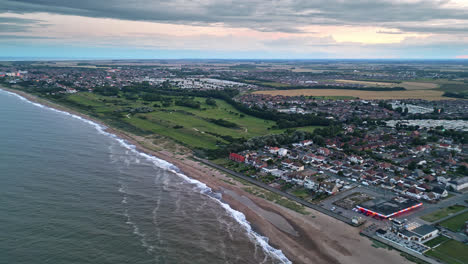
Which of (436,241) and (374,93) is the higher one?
(374,93)

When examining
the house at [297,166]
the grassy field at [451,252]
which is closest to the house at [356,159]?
the house at [297,166]

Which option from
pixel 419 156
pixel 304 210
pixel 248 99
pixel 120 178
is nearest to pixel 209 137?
pixel 120 178

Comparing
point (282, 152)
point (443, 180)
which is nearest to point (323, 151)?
point (282, 152)

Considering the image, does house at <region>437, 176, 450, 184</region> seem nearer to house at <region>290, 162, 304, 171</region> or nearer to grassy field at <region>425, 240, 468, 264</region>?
grassy field at <region>425, 240, 468, 264</region>

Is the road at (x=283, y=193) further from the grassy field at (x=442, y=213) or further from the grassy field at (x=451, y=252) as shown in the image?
the grassy field at (x=442, y=213)

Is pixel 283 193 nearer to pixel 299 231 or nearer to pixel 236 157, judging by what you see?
pixel 299 231

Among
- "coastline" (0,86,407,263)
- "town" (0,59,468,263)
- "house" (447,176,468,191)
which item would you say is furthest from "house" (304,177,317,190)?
"house" (447,176,468,191)

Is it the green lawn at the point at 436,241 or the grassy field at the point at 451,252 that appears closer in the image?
the grassy field at the point at 451,252
